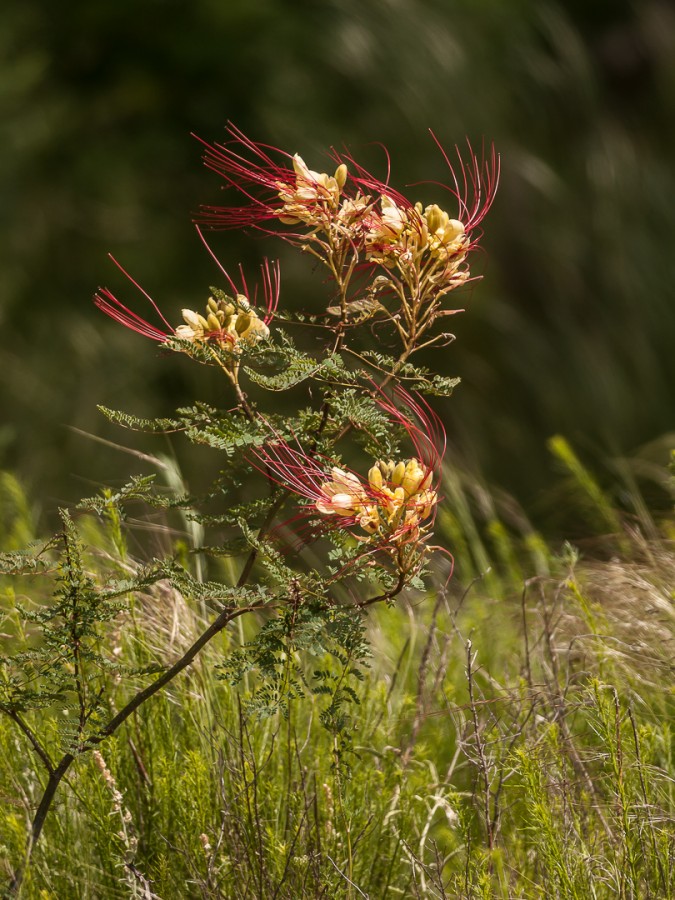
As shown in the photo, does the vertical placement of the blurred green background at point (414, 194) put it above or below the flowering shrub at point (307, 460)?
above

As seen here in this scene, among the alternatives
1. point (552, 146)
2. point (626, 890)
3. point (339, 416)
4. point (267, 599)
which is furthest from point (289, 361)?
point (552, 146)

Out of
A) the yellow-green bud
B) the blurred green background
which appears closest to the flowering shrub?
the yellow-green bud

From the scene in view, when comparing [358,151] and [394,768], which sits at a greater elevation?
[358,151]

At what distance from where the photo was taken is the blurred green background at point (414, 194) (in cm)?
480

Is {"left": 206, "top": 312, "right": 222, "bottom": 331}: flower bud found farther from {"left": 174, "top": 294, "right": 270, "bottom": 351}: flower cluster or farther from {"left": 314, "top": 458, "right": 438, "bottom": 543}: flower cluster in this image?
{"left": 314, "top": 458, "right": 438, "bottom": 543}: flower cluster

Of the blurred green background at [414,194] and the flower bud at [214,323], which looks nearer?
the flower bud at [214,323]

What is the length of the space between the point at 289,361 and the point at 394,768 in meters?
0.70

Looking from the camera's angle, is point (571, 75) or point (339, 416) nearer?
point (339, 416)

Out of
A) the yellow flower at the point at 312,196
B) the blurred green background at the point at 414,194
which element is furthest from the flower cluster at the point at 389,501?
the blurred green background at the point at 414,194

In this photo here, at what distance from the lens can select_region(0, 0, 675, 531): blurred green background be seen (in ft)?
15.8

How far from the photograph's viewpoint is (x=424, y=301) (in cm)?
135

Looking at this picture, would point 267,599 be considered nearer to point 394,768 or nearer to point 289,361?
point 289,361

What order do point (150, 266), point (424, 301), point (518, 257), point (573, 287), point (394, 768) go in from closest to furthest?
point (424, 301)
point (394, 768)
point (573, 287)
point (518, 257)
point (150, 266)

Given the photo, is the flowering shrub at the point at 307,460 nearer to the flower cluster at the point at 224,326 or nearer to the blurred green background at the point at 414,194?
the flower cluster at the point at 224,326
